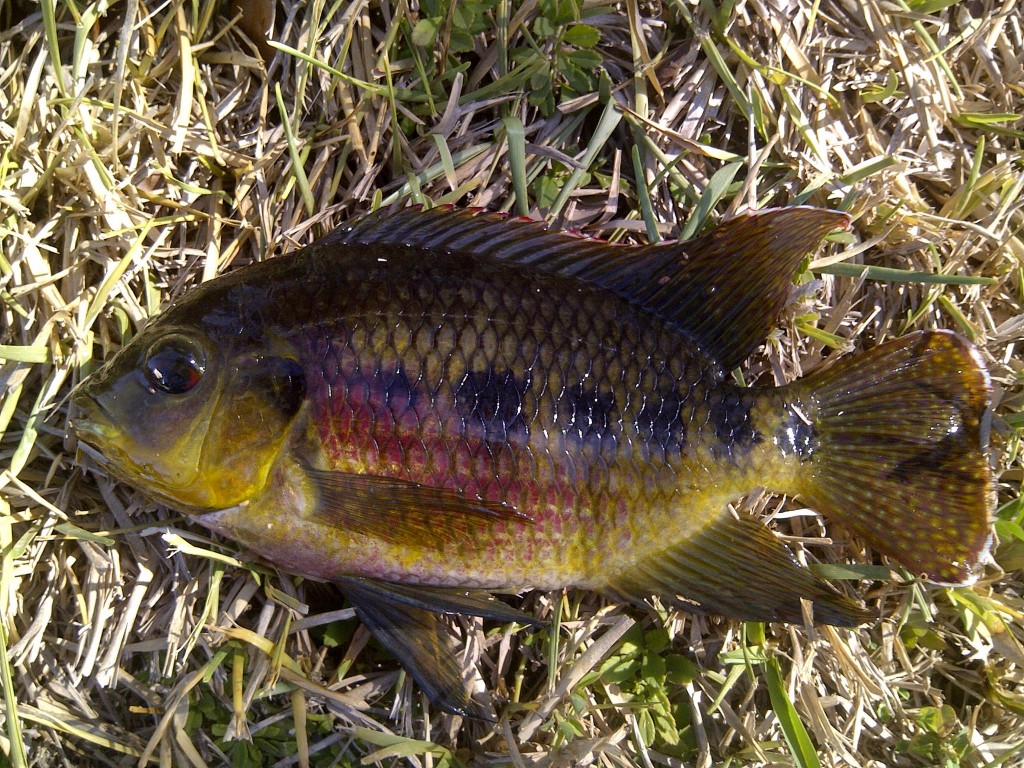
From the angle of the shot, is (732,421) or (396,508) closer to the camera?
(396,508)

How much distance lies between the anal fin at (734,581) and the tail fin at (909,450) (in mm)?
223

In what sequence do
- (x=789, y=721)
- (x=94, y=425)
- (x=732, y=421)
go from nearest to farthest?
(x=94, y=425) → (x=732, y=421) → (x=789, y=721)

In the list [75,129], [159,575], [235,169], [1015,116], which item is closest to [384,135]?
[235,169]

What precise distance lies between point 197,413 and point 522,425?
90 centimetres

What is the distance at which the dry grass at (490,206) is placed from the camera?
2.32 m

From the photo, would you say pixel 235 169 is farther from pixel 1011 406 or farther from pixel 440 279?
pixel 1011 406

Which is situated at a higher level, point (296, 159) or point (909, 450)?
point (296, 159)

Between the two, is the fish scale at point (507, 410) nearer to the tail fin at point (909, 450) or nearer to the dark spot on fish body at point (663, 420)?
the dark spot on fish body at point (663, 420)

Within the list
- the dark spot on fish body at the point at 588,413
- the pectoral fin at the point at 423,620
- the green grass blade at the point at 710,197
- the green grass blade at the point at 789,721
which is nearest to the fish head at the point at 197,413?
the pectoral fin at the point at 423,620

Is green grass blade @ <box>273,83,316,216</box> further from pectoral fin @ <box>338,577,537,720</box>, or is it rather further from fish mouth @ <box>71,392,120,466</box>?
pectoral fin @ <box>338,577,537,720</box>

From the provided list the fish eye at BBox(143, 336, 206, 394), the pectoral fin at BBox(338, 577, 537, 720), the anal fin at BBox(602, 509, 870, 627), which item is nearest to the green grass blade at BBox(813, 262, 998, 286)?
the anal fin at BBox(602, 509, 870, 627)

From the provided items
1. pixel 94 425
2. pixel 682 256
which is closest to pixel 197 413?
pixel 94 425

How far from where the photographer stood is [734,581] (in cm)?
222

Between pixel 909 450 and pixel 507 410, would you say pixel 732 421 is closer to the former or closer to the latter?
pixel 909 450
